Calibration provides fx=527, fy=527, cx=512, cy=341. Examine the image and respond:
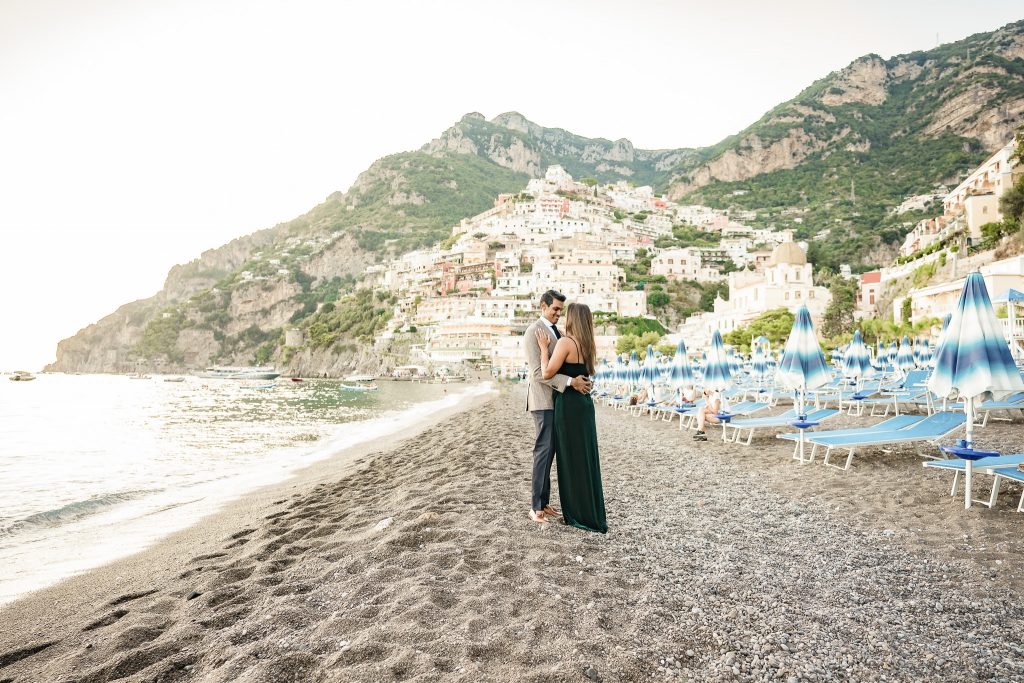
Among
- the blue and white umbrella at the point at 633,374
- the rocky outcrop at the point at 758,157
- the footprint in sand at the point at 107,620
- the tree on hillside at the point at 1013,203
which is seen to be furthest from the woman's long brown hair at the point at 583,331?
the rocky outcrop at the point at 758,157

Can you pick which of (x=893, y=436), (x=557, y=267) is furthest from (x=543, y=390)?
(x=557, y=267)

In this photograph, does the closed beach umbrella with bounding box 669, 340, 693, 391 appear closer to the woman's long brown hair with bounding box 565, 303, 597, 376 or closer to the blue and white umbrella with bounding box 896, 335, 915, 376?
the woman's long brown hair with bounding box 565, 303, 597, 376

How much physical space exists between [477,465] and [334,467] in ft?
15.1

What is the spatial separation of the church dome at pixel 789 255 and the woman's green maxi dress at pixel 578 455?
5687 cm

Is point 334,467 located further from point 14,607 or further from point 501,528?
point 501,528

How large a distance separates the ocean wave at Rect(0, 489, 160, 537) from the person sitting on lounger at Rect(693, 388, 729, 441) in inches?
428

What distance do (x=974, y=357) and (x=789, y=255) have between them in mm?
54899

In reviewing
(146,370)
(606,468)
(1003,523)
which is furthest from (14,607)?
(146,370)

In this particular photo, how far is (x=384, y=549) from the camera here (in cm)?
407

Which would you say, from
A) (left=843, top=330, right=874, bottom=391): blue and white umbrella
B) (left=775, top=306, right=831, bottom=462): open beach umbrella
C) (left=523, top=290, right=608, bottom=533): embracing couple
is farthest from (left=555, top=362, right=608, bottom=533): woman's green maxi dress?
(left=843, top=330, right=874, bottom=391): blue and white umbrella

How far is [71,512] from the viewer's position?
833 cm

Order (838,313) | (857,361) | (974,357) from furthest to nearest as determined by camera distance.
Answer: (838,313) < (857,361) < (974,357)

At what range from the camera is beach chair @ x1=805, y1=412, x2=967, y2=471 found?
7004 millimetres

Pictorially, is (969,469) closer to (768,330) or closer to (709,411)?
(709,411)
